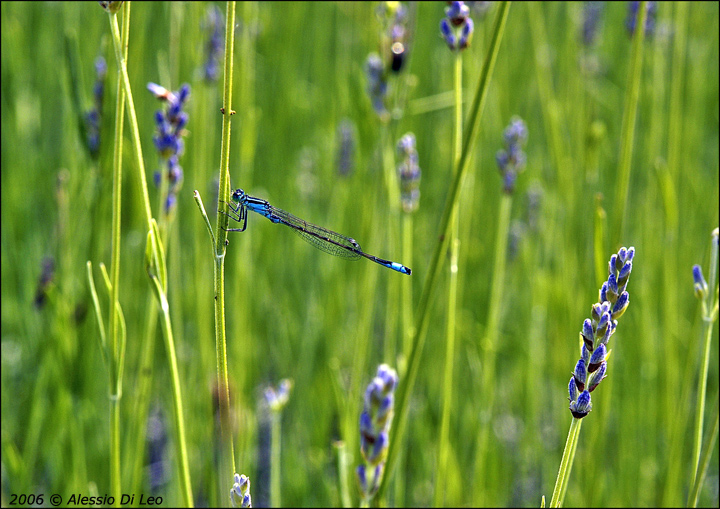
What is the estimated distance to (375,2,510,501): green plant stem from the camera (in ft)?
3.96

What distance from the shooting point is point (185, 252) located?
122 inches

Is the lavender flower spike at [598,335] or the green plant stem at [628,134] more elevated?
the green plant stem at [628,134]

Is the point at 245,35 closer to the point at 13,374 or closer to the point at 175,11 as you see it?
the point at 175,11

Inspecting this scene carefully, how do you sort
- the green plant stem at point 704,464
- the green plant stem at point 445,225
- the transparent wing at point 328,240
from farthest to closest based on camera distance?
1. the transparent wing at point 328,240
2. the green plant stem at point 704,464
3. the green plant stem at point 445,225

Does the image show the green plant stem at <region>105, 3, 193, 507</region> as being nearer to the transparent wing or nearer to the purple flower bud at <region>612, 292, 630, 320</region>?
the purple flower bud at <region>612, 292, 630, 320</region>

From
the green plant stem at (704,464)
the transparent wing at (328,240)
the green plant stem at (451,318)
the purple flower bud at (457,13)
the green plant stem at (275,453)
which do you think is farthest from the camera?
the transparent wing at (328,240)

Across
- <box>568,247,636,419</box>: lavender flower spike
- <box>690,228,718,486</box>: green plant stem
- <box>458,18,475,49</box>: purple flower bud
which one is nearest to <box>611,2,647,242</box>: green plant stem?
<box>690,228,718,486</box>: green plant stem

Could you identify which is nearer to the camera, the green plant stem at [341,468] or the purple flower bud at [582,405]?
the purple flower bud at [582,405]

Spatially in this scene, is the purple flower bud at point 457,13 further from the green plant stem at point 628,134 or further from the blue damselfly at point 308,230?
the blue damselfly at point 308,230

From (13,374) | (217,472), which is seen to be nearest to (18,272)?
(13,374)

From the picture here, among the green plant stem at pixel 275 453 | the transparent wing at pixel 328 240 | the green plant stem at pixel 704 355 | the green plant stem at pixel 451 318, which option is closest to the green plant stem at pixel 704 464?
the green plant stem at pixel 704 355

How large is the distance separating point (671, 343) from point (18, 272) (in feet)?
7.89

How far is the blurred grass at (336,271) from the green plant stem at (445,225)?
473 mm

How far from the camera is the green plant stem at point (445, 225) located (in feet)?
3.96
